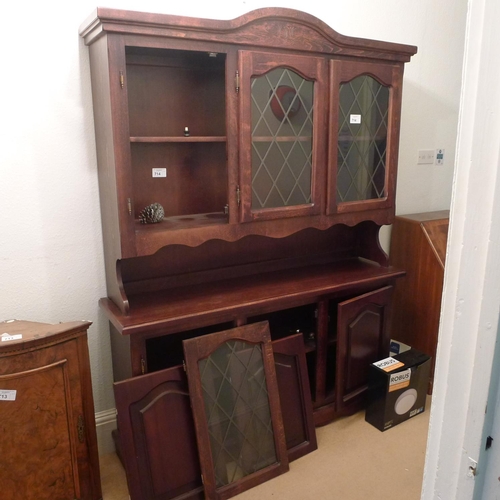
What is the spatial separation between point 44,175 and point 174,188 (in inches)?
20.8

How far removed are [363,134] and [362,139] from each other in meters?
0.02

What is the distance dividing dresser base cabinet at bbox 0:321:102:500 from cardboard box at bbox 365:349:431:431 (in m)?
1.34

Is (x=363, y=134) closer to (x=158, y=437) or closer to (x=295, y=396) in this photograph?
(x=295, y=396)

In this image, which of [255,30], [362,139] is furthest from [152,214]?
[362,139]

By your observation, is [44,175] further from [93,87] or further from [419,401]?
[419,401]

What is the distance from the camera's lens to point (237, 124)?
1844mm

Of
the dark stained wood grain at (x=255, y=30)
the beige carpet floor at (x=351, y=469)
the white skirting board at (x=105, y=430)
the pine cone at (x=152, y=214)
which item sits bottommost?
the beige carpet floor at (x=351, y=469)

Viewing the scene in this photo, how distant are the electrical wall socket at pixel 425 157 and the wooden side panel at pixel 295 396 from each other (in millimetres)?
1508

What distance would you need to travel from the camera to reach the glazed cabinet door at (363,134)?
6.84 ft

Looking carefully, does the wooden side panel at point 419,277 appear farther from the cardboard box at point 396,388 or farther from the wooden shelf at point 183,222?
the wooden shelf at point 183,222

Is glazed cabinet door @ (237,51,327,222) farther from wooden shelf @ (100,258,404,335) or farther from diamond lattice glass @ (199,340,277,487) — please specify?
diamond lattice glass @ (199,340,277,487)

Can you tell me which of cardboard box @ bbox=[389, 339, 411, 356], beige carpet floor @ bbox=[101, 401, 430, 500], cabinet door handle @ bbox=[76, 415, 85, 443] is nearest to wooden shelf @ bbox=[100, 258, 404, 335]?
cabinet door handle @ bbox=[76, 415, 85, 443]

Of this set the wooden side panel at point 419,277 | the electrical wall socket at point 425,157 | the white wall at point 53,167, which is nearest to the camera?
the white wall at point 53,167

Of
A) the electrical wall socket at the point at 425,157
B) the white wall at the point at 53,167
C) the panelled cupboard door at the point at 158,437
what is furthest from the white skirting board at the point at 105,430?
the electrical wall socket at the point at 425,157
